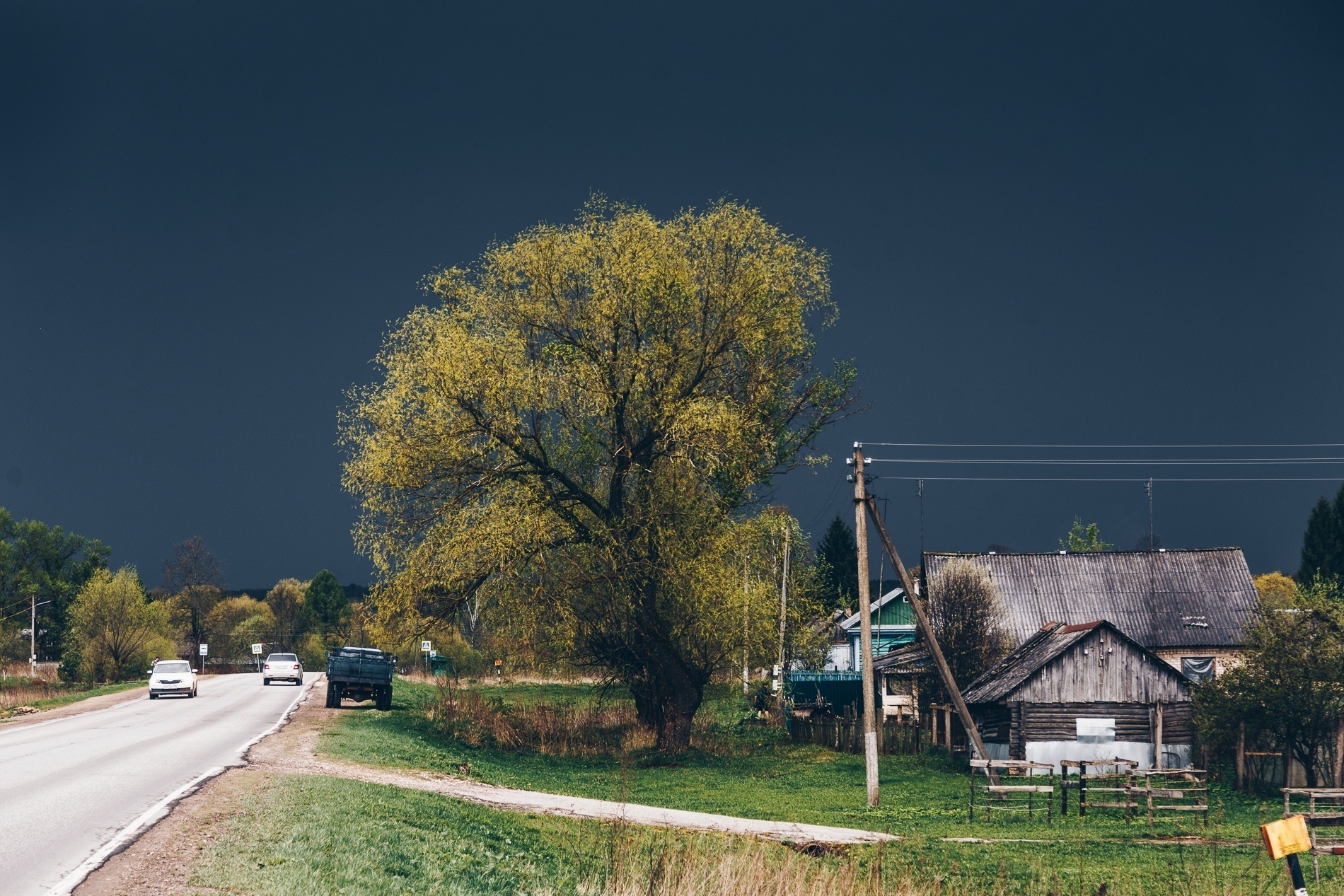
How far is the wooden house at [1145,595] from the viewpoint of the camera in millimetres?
48312

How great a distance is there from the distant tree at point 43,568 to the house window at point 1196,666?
303ft

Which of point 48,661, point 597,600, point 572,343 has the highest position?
point 572,343

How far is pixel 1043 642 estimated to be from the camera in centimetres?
4075

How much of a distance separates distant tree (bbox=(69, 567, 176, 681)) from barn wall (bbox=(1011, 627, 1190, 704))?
61.8 m

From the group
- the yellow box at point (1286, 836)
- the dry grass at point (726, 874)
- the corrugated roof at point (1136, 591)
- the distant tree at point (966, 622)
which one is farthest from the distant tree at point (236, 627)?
the yellow box at point (1286, 836)

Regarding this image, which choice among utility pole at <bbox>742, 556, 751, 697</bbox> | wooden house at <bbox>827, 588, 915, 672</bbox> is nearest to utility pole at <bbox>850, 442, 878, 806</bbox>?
utility pole at <bbox>742, 556, 751, 697</bbox>

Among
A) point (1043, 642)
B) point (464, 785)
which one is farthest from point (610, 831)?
point (1043, 642)

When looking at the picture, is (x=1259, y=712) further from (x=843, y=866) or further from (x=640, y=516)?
(x=843, y=866)

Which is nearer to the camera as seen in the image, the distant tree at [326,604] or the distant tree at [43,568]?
the distant tree at [43,568]

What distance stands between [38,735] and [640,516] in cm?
1626

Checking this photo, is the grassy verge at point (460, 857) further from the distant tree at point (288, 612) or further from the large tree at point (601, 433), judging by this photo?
the distant tree at point (288, 612)

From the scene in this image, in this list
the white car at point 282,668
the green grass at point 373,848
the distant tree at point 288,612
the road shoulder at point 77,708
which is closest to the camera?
the green grass at point 373,848

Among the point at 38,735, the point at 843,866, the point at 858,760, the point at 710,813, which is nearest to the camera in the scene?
the point at 843,866

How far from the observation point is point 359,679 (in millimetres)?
41500
